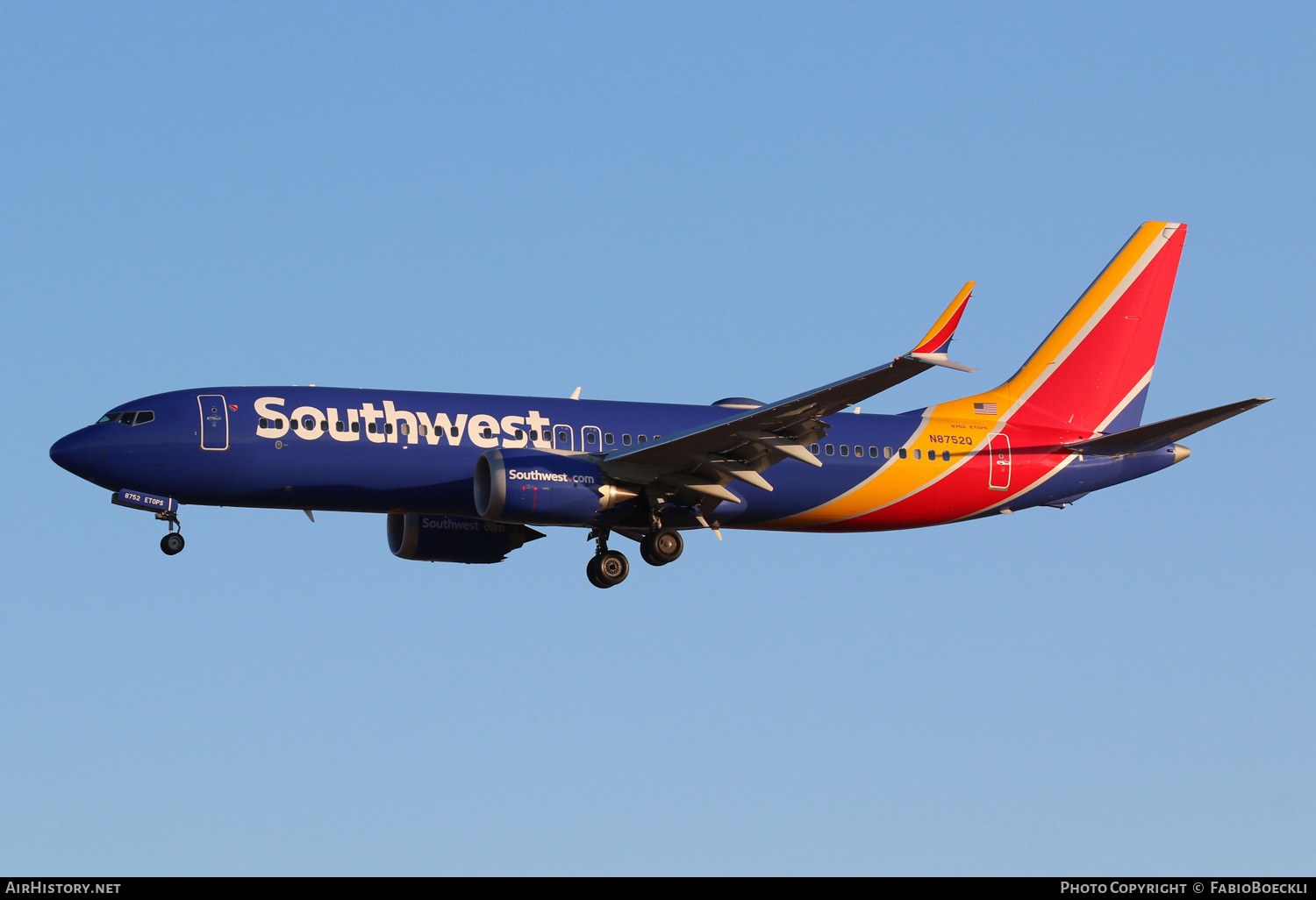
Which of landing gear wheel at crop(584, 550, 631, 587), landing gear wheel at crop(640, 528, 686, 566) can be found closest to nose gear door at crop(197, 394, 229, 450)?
landing gear wheel at crop(584, 550, 631, 587)

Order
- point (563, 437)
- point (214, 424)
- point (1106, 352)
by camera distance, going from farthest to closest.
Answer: point (1106, 352) → point (563, 437) → point (214, 424)

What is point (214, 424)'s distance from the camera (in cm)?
3684

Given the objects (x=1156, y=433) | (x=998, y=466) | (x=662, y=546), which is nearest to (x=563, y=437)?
(x=662, y=546)

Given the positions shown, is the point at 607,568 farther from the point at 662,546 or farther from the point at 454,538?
the point at 454,538

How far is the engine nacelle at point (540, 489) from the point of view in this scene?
3644cm

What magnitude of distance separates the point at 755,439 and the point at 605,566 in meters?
5.93

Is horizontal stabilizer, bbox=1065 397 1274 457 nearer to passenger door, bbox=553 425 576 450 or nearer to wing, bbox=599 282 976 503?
wing, bbox=599 282 976 503

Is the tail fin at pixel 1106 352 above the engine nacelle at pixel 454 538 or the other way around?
above

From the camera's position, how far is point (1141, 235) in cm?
4619

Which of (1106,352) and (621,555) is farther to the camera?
(1106,352)

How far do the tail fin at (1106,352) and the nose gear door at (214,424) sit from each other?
1895 cm

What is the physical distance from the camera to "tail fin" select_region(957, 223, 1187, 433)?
4400 centimetres

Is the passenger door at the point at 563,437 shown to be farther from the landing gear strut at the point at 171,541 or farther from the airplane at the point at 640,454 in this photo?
the landing gear strut at the point at 171,541

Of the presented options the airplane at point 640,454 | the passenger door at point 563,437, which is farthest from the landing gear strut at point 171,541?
the passenger door at point 563,437
